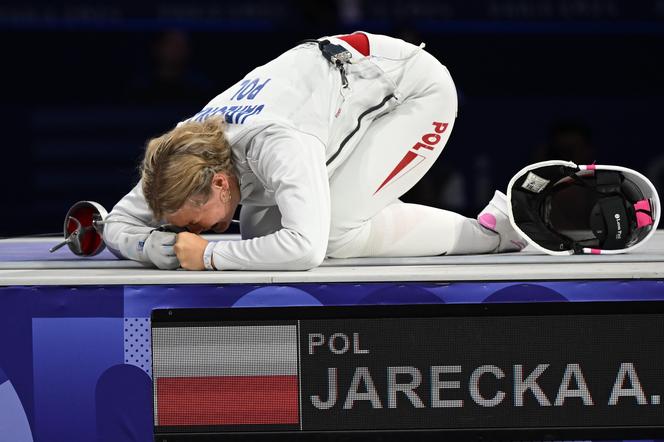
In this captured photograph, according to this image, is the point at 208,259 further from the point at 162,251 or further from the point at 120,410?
the point at 120,410

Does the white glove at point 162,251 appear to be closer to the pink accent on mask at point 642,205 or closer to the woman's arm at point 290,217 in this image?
the woman's arm at point 290,217

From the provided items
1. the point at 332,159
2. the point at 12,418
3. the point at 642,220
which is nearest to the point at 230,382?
the point at 12,418

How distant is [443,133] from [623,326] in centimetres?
93

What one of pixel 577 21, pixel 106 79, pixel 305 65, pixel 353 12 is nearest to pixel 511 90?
pixel 577 21

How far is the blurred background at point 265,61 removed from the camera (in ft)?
18.8

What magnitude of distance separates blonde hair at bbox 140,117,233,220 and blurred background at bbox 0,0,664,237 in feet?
9.65

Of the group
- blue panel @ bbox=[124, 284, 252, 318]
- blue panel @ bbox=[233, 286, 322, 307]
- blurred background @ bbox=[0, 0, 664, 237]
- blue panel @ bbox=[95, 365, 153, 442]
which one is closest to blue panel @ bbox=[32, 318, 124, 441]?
blue panel @ bbox=[95, 365, 153, 442]

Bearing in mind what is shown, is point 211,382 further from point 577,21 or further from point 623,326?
point 577,21

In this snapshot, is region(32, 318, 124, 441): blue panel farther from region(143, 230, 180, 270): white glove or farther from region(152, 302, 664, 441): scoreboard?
region(143, 230, 180, 270): white glove

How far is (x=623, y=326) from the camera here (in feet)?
7.86

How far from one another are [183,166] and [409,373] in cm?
73

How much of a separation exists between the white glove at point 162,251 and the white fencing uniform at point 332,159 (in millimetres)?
63

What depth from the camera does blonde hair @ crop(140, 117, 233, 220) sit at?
8.28 ft

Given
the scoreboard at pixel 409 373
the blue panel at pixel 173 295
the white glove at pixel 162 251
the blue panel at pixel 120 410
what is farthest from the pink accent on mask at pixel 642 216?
the blue panel at pixel 120 410
